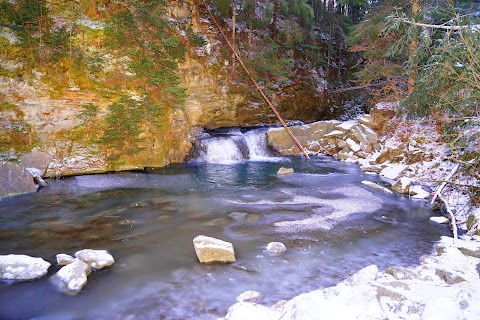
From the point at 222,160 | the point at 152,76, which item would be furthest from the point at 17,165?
the point at 222,160

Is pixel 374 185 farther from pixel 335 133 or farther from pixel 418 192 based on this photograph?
pixel 335 133

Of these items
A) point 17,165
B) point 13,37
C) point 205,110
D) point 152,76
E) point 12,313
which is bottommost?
point 12,313

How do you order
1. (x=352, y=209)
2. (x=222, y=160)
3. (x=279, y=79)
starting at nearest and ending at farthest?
(x=352, y=209), (x=222, y=160), (x=279, y=79)

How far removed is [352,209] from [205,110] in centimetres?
1009

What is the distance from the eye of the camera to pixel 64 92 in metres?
12.1

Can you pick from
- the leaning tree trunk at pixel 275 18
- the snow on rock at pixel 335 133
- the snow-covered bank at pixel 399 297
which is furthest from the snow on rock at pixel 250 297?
the leaning tree trunk at pixel 275 18

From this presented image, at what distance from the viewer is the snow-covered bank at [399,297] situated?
3473mm

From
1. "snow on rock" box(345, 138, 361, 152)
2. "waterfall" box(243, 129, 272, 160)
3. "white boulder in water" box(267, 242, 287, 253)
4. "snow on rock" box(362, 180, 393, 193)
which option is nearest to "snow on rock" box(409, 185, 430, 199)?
"snow on rock" box(362, 180, 393, 193)

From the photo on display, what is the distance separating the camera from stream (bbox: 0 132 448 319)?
479 centimetres

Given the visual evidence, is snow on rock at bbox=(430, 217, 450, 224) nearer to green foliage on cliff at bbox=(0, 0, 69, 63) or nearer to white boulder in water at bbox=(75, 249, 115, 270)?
white boulder in water at bbox=(75, 249, 115, 270)

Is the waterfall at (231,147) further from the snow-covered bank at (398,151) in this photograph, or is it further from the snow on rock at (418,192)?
the snow on rock at (418,192)

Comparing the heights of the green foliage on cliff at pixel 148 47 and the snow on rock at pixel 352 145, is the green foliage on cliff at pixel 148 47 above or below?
above

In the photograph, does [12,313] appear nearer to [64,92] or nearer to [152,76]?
[64,92]

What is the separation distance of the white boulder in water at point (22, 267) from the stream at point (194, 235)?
150mm
